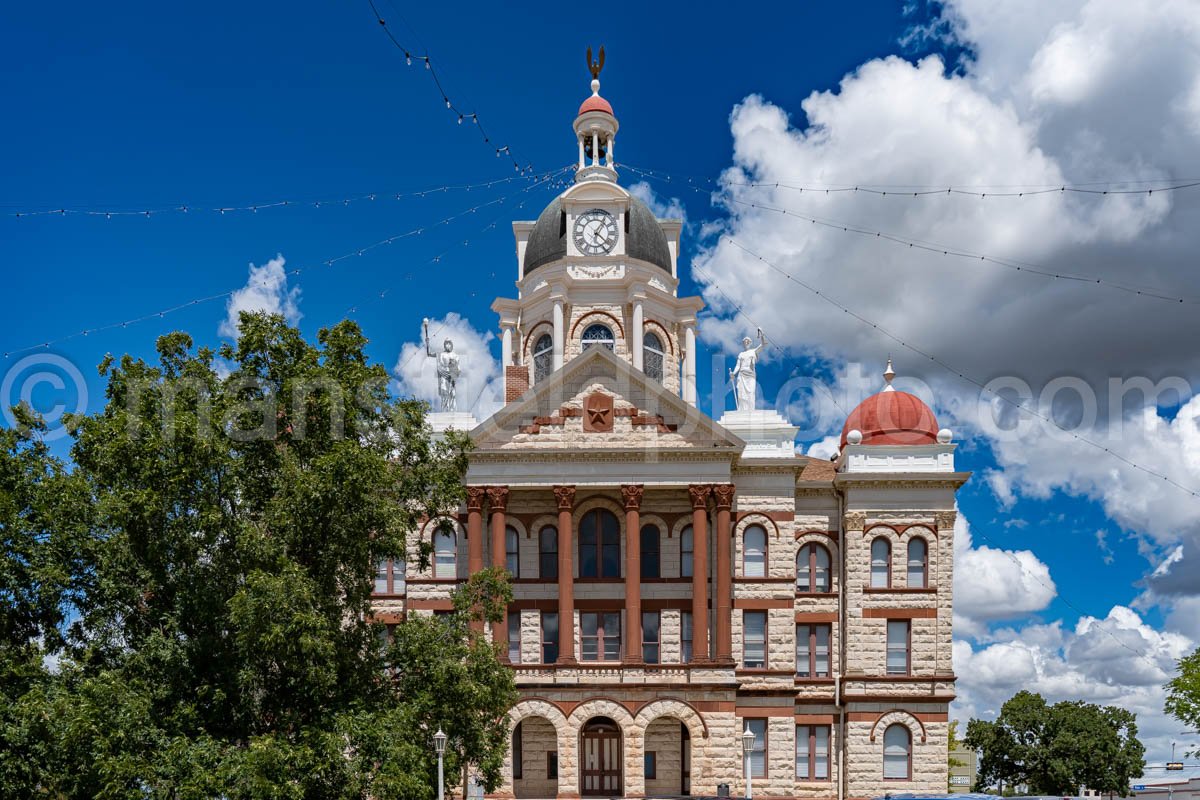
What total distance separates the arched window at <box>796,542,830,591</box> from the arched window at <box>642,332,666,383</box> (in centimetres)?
993

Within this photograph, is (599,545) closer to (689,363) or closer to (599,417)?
(599,417)

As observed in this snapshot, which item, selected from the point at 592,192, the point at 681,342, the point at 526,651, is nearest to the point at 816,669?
the point at 526,651

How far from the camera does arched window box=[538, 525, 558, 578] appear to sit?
136 ft

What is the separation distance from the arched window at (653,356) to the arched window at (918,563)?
41.1 ft

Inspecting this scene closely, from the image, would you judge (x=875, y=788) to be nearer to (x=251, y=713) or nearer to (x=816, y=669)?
(x=816, y=669)

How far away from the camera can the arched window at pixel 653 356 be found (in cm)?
4896

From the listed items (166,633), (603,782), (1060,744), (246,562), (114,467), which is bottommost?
(1060,744)

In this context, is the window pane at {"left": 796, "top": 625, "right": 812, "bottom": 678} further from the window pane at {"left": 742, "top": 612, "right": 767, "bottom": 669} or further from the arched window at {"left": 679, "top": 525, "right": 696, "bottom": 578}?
the arched window at {"left": 679, "top": 525, "right": 696, "bottom": 578}

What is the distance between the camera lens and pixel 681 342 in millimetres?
50844

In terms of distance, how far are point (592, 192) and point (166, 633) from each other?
2843cm

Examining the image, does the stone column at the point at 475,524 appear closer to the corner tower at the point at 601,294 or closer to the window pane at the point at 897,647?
the corner tower at the point at 601,294

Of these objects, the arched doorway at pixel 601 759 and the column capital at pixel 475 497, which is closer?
the column capital at pixel 475 497

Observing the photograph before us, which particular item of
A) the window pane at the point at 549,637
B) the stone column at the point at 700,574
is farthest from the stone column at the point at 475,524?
the stone column at the point at 700,574

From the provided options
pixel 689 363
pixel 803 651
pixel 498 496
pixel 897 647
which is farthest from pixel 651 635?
pixel 689 363
